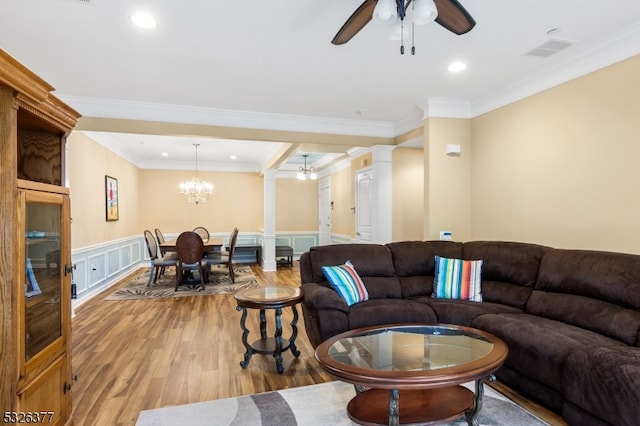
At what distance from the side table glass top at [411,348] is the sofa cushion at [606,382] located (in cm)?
45

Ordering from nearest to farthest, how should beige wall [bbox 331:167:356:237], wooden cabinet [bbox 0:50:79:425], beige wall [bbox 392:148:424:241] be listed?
wooden cabinet [bbox 0:50:79:425], beige wall [bbox 392:148:424:241], beige wall [bbox 331:167:356:237]

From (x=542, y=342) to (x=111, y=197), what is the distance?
688 cm

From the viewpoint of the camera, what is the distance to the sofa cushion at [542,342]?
2129 millimetres

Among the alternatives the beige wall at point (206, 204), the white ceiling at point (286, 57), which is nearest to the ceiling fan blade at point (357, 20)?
the white ceiling at point (286, 57)

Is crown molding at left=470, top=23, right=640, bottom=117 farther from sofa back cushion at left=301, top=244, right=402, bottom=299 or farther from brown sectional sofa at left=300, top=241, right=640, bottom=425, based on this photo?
sofa back cushion at left=301, top=244, right=402, bottom=299

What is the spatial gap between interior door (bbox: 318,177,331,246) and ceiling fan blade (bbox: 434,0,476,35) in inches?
272

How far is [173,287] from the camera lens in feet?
20.7

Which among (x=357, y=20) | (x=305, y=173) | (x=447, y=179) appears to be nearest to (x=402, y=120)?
(x=447, y=179)

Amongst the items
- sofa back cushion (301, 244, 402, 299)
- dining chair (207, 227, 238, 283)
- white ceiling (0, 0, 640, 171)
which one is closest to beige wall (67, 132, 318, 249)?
dining chair (207, 227, 238, 283)

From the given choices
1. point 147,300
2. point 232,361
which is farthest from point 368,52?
point 147,300

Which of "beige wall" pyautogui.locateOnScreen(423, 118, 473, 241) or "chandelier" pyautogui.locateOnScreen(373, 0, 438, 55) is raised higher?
"chandelier" pyautogui.locateOnScreen(373, 0, 438, 55)

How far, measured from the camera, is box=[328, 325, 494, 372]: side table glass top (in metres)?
1.90

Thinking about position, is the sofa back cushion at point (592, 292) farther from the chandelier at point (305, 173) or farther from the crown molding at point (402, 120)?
the chandelier at point (305, 173)

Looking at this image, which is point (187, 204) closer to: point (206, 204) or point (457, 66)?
point (206, 204)
